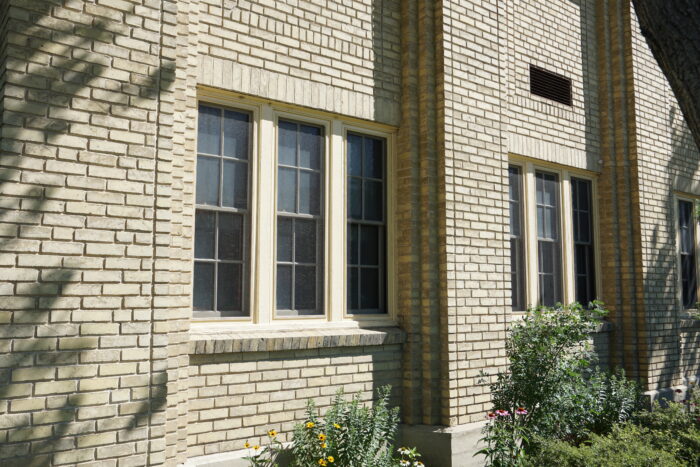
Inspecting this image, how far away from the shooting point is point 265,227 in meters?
5.73

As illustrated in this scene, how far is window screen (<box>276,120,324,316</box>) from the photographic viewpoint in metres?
5.91

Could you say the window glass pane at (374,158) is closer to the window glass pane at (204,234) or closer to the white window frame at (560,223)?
the window glass pane at (204,234)

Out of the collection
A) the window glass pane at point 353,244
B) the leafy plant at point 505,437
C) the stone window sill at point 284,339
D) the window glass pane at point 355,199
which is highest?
the window glass pane at point 355,199

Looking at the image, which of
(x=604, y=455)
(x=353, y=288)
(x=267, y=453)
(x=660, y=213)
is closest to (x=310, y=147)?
(x=353, y=288)

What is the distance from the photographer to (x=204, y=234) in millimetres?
5410

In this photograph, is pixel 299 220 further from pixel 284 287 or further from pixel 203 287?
pixel 203 287

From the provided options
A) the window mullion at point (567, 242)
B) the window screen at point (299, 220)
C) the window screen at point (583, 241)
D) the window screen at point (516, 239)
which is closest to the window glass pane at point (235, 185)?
the window screen at point (299, 220)

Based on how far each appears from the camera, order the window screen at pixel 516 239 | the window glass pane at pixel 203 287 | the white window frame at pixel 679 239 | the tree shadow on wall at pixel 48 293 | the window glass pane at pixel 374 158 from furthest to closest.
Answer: the white window frame at pixel 679 239
the window screen at pixel 516 239
the window glass pane at pixel 374 158
the window glass pane at pixel 203 287
the tree shadow on wall at pixel 48 293

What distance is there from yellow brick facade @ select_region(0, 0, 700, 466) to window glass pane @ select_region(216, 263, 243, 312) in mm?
179

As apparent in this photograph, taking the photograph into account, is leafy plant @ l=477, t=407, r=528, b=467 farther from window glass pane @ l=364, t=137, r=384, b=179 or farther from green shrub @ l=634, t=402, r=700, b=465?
window glass pane @ l=364, t=137, r=384, b=179

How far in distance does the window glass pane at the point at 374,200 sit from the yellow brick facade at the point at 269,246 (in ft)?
0.71

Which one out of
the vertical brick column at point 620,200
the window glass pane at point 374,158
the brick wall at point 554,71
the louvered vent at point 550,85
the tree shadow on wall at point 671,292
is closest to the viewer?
the window glass pane at point 374,158

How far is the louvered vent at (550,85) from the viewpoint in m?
8.53

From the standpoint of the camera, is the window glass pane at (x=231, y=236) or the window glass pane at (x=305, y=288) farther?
the window glass pane at (x=305, y=288)
